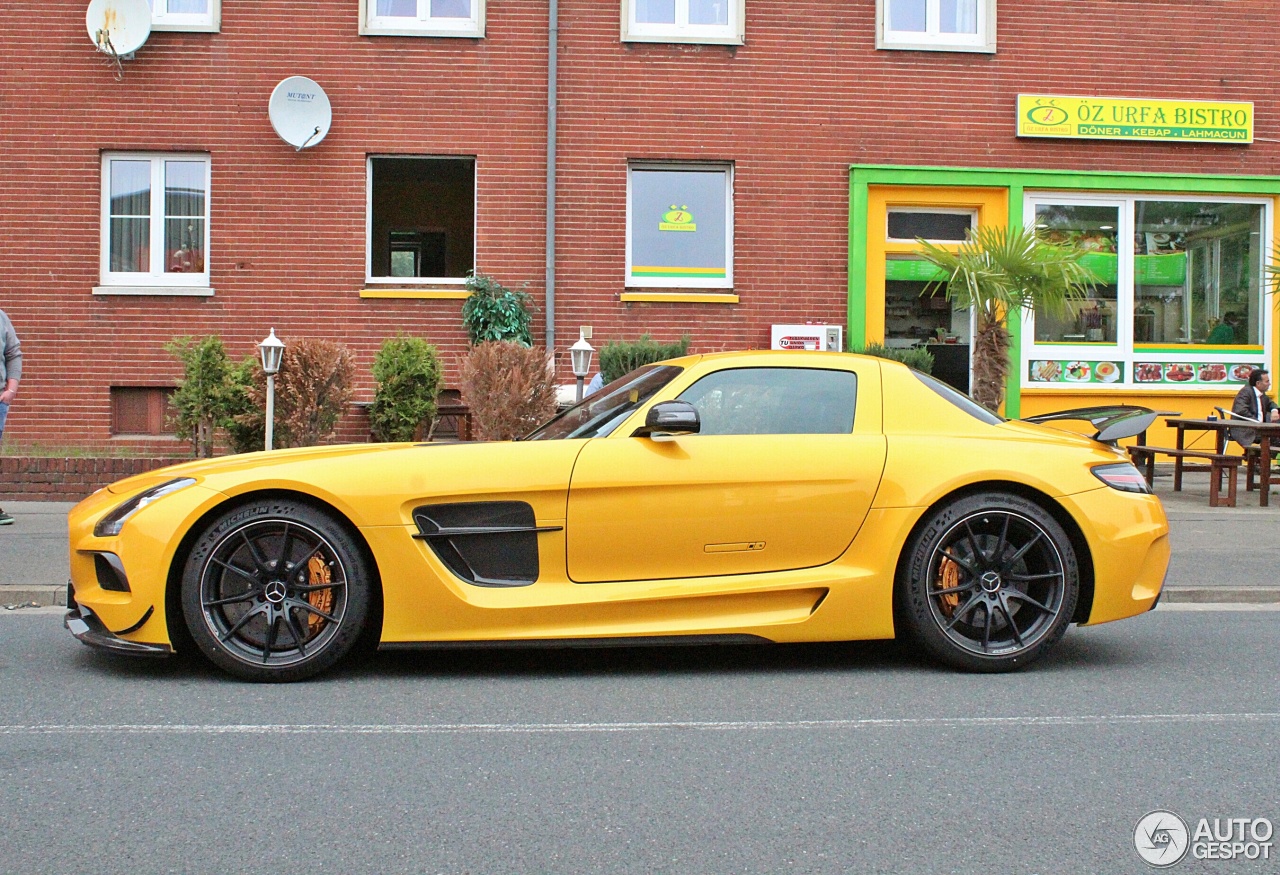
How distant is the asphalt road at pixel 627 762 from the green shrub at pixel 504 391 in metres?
5.36

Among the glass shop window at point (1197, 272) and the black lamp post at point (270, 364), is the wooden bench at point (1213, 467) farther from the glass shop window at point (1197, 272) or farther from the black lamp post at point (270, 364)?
the black lamp post at point (270, 364)

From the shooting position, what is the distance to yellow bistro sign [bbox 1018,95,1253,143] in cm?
1470

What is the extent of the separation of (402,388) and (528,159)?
389cm

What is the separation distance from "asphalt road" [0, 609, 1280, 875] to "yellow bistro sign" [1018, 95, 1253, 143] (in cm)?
1000

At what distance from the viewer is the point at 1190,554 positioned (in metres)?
8.88

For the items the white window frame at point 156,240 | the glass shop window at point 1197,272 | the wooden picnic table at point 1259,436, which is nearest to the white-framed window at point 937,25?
the glass shop window at point 1197,272

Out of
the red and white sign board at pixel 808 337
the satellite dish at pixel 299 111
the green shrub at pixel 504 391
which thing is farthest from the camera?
the red and white sign board at pixel 808 337

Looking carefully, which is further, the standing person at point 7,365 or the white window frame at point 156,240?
the white window frame at point 156,240

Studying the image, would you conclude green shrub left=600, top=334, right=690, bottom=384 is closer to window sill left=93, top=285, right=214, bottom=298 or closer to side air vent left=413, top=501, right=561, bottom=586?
window sill left=93, top=285, right=214, bottom=298

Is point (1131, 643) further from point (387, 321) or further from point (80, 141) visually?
point (80, 141)

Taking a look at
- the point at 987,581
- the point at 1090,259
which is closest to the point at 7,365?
the point at 987,581

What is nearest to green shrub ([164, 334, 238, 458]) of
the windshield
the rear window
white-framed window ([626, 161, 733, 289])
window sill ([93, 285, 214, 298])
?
window sill ([93, 285, 214, 298])

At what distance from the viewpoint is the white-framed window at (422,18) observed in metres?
→ 14.3

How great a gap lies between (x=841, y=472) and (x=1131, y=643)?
2057mm
